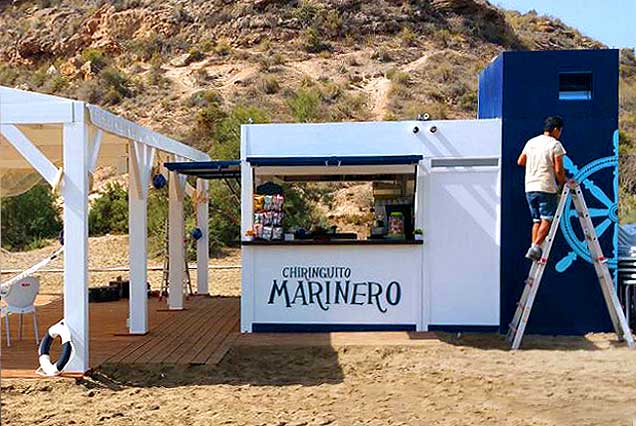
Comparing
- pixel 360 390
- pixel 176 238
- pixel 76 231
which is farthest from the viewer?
pixel 176 238

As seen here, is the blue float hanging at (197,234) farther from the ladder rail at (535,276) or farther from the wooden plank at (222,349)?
the ladder rail at (535,276)

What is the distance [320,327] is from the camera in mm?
9367

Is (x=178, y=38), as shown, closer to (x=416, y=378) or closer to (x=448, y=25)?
(x=448, y=25)

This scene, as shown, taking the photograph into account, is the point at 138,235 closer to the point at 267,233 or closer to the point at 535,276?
the point at 267,233

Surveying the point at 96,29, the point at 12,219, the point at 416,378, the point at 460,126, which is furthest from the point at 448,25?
the point at 416,378

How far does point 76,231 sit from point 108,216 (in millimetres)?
17492

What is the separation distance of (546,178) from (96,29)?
35857 millimetres

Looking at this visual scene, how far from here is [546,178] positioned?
26.9ft

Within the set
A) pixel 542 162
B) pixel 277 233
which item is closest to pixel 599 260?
pixel 542 162

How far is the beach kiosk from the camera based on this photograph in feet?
30.1

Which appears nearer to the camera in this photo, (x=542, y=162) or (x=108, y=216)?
(x=542, y=162)

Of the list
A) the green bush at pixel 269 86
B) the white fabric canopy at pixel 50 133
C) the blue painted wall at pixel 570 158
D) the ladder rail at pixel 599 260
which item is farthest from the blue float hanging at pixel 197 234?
the green bush at pixel 269 86

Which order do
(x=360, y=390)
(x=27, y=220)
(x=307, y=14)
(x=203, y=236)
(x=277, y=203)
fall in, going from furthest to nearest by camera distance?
(x=307, y=14)
(x=27, y=220)
(x=203, y=236)
(x=277, y=203)
(x=360, y=390)

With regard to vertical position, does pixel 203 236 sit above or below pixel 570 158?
below
